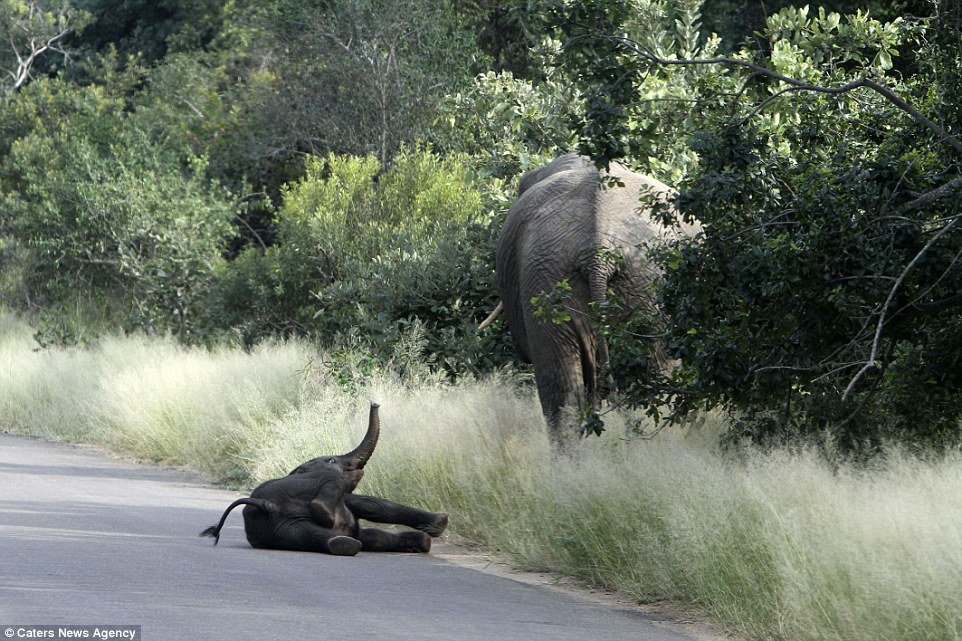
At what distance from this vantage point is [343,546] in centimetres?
1045

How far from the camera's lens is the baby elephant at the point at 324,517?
1055cm

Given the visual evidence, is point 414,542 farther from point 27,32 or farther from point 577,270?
point 27,32

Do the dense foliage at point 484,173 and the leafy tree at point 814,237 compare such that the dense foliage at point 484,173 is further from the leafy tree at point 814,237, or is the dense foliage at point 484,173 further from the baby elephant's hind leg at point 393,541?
the baby elephant's hind leg at point 393,541

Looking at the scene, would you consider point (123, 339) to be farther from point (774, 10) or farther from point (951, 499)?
point (951, 499)

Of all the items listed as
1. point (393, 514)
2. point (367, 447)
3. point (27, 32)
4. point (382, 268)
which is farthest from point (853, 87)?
point (27, 32)

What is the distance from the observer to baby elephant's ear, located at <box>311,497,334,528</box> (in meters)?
10.5

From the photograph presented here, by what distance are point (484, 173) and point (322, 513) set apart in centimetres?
870

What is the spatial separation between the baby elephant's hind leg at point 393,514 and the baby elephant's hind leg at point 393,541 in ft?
0.42

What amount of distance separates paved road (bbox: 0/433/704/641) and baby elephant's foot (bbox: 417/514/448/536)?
353 mm

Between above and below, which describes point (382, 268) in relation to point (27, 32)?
below

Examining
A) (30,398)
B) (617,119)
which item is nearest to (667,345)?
(617,119)

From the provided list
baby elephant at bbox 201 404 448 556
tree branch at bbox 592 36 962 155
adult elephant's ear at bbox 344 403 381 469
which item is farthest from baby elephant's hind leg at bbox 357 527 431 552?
tree branch at bbox 592 36 962 155

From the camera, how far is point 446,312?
17.7m

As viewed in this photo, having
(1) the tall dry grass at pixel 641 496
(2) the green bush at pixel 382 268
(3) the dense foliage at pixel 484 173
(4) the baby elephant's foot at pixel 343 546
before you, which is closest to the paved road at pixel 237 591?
(4) the baby elephant's foot at pixel 343 546
